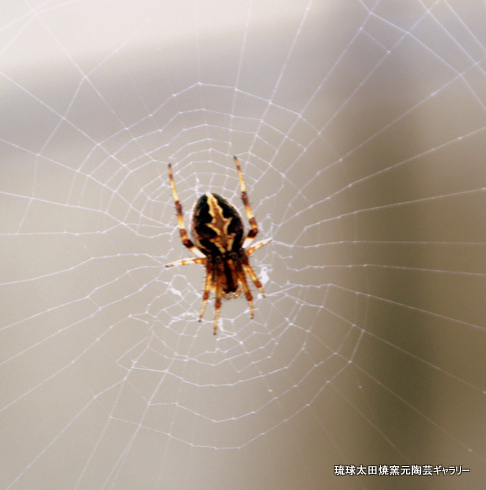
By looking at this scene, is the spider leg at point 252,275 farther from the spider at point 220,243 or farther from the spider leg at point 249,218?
the spider leg at point 249,218

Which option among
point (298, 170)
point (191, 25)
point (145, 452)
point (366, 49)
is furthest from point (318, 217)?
point (145, 452)

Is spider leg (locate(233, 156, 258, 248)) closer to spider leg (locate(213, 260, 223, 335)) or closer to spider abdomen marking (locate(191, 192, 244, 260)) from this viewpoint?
spider abdomen marking (locate(191, 192, 244, 260))

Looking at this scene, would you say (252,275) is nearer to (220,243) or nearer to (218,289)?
(218,289)

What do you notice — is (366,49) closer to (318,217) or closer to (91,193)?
(318,217)

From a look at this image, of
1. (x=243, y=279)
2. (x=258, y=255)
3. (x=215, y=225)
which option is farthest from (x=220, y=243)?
(x=258, y=255)

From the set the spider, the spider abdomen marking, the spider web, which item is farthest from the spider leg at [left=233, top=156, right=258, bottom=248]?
the spider web

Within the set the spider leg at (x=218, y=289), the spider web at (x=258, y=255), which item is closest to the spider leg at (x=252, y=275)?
the spider leg at (x=218, y=289)

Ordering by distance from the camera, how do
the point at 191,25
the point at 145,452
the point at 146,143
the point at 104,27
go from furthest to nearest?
the point at 145,452, the point at 146,143, the point at 191,25, the point at 104,27
